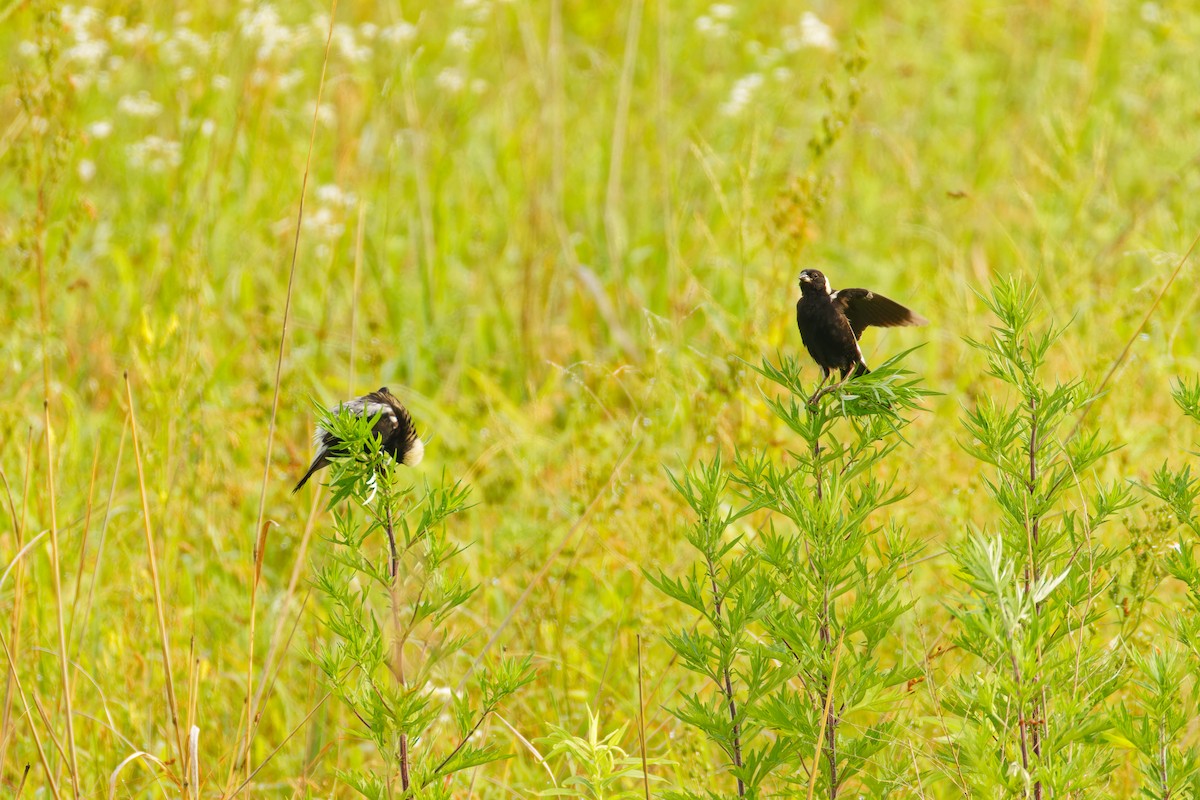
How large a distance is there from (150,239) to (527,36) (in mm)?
1820

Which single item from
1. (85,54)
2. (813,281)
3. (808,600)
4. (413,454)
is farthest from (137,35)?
(808,600)

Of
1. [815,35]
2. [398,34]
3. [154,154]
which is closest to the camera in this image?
[398,34]

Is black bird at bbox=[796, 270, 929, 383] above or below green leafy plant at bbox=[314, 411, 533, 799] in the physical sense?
above

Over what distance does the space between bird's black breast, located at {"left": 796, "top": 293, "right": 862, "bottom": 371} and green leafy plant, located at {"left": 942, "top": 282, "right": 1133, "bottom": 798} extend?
1.29ft

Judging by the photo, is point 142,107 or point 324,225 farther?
point 142,107

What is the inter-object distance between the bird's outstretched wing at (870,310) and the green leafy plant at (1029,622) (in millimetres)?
446

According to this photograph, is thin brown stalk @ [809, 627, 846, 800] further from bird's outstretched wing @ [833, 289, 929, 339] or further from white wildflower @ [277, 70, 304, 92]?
white wildflower @ [277, 70, 304, 92]

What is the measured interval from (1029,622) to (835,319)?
33.2 inches

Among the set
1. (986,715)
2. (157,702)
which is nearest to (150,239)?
(157,702)

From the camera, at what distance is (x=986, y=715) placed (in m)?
1.78

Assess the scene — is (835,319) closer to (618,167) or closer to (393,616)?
(393,616)

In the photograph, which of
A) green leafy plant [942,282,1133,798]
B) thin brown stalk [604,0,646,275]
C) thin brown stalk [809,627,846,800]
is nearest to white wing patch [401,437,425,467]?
thin brown stalk [809,627,846,800]

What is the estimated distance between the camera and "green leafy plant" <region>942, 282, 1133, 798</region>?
5.64 ft

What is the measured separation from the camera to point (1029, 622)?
1.76m
